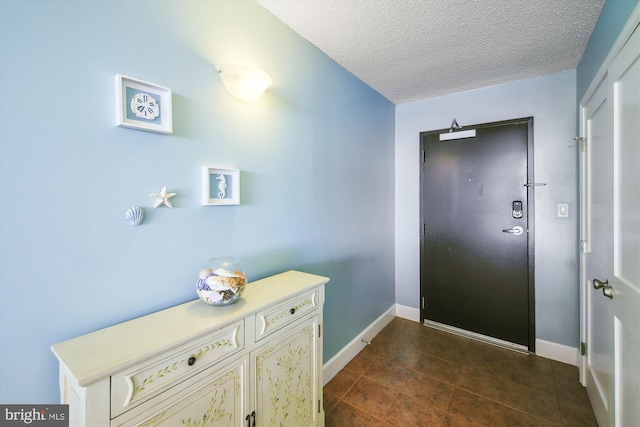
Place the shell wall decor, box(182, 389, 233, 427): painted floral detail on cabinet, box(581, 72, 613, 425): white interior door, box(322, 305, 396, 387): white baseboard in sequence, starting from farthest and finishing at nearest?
box(322, 305, 396, 387): white baseboard < box(581, 72, 613, 425): white interior door < the shell wall decor < box(182, 389, 233, 427): painted floral detail on cabinet

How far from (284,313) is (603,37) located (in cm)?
229

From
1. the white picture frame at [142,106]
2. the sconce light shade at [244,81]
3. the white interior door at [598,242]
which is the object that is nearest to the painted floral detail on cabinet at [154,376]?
the white picture frame at [142,106]

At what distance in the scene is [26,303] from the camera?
83 cm

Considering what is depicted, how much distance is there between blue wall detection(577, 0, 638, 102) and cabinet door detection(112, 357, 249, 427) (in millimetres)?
2145

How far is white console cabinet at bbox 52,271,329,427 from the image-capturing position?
0.74 m

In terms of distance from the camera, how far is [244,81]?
1.33 meters

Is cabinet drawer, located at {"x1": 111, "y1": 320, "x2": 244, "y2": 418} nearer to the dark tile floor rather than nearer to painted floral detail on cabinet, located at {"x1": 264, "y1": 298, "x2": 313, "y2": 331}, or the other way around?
painted floral detail on cabinet, located at {"x1": 264, "y1": 298, "x2": 313, "y2": 331}

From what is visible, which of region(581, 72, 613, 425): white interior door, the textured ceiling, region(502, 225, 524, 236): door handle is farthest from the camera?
region(502, 225, 524, 236): door handle

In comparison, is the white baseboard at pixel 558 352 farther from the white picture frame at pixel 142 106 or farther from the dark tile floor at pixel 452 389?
the white picture frame at pixel 142 106

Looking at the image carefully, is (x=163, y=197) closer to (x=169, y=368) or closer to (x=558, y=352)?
(x=169, y=368)

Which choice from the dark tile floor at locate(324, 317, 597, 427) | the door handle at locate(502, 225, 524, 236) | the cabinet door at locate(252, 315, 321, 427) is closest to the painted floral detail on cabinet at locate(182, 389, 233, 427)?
the cabinet door at locate(252, 315, 321, 427)

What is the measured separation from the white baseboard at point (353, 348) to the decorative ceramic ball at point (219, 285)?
1.27 meters

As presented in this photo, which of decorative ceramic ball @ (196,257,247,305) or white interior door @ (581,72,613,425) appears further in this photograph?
white interior door @ (581,72,613,425)

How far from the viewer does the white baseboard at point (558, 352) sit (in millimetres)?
2246
